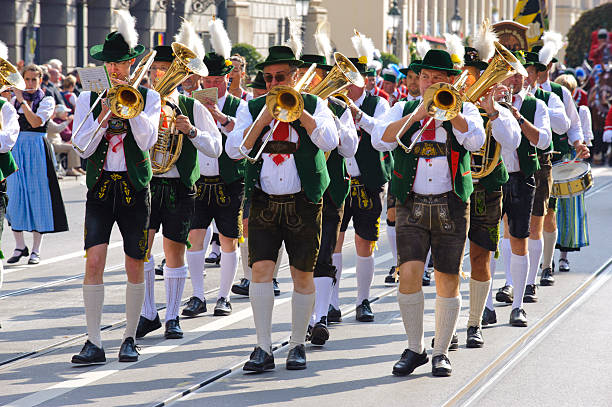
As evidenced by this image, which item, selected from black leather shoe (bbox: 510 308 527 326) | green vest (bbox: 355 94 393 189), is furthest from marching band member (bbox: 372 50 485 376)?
green vest (bbox: 355 94 393 189)

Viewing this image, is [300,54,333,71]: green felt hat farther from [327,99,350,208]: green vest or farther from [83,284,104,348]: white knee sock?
[83,284,104,348]: white knee sock

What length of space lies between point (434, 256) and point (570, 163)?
4359 mm

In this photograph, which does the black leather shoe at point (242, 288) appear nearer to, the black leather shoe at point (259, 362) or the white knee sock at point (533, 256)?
the white knee sock at point (533, 256)

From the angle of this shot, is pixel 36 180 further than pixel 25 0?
No

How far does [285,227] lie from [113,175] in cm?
116

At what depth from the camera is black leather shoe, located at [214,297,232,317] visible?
28.6 feet

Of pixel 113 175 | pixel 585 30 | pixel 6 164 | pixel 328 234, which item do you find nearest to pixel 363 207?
pixel 328 234

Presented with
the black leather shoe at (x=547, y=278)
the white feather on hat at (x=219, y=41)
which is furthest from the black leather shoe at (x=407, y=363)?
the black leather shoe at (x=547, y=278)

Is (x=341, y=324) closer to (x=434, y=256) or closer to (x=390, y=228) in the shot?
(x=434, y=256)

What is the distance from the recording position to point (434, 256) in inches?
272

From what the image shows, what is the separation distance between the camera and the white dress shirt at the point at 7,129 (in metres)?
7.81

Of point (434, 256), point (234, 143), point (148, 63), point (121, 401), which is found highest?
point (148, 63)

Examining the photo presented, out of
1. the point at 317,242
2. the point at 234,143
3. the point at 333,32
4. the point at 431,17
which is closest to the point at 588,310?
the point at 317,242

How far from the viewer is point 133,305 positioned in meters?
7.15
